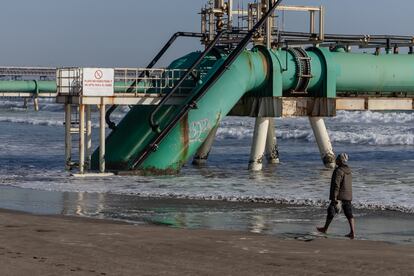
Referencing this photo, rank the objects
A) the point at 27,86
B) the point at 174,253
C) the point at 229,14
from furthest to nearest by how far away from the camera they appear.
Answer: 1. the point at 27,86
2. the point at 229,14
3. the point at 174,253

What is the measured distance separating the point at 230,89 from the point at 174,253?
17.3 metres

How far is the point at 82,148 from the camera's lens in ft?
101

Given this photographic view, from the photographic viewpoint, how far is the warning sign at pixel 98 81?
30.9m

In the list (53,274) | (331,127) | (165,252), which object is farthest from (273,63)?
(331,127)

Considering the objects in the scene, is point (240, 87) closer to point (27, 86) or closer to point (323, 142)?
point (323, 142)

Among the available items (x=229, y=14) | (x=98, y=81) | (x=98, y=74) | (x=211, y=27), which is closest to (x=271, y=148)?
(x=211, y=27)

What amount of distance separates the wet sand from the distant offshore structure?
12.9m

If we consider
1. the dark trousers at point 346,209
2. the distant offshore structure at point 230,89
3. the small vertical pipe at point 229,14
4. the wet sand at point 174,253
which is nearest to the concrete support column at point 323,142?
the distant offshore structure at point 230,89

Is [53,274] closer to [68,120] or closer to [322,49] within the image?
[68,120]

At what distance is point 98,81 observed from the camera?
31.1m

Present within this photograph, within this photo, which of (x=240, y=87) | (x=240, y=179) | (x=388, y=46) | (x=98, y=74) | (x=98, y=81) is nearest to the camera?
(x=240, y=179)

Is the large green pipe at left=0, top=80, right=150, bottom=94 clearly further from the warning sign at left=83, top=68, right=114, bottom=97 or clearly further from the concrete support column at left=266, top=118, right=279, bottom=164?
the warning sign at left=83, top=68, right=114, bottom=97

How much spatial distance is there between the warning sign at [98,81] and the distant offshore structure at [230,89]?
0.03 metres

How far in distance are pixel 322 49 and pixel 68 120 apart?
965 centimetres
